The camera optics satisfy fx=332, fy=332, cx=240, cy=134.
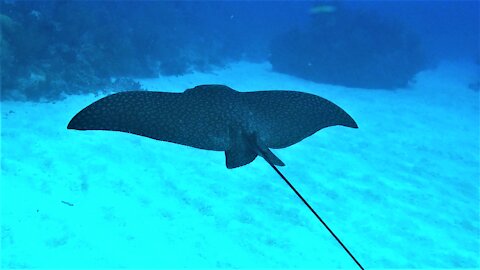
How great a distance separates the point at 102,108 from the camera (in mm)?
3939

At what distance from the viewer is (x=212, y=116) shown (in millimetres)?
4414

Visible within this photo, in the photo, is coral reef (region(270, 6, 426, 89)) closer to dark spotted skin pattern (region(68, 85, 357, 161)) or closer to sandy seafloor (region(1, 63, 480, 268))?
sandy seafloor (region(1, 63, 480, 268))

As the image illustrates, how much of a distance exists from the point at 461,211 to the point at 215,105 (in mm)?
7673

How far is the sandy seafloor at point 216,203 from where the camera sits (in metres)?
Result: 6.23

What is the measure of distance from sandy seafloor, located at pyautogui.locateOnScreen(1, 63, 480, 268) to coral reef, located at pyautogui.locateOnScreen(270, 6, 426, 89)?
11.5 meters

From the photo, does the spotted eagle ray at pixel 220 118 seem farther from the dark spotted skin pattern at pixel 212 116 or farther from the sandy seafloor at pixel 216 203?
the sandy seafloor at pixel 216 203

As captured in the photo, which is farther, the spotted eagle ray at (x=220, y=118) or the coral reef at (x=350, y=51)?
the coral reef at (x=350, y=51)

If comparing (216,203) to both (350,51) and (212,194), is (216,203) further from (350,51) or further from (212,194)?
(350,51)

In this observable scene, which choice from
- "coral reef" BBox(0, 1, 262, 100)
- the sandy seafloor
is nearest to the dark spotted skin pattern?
the sandy seafloor

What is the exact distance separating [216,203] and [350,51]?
18893 mm

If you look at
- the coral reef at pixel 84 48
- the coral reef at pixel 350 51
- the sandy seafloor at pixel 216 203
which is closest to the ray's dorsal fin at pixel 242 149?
the sandy seafloor at pixel 216 203

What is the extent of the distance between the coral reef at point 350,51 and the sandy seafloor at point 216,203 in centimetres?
1150

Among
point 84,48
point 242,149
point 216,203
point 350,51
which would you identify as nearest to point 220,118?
point 242,149

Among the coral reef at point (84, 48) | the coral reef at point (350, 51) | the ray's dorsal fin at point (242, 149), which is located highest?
the coral reef at point (350, 51)
